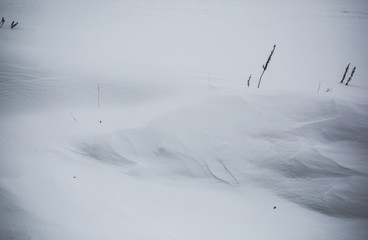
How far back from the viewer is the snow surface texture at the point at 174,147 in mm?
1362

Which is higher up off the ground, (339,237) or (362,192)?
(362,192)

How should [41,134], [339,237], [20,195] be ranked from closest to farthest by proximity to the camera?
[20,195] → [339,237] → [41,134]

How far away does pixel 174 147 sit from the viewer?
2.04m

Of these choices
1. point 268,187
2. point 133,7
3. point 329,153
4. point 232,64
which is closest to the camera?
point 268,187

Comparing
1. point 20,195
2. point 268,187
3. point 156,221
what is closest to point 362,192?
point 268,187

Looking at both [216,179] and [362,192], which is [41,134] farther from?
[362,192]

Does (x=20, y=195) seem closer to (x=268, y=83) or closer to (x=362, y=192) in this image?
(x=362, y=192)

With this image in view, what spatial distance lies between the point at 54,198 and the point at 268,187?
1.52m

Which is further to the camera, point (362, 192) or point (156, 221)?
point (362, 192)

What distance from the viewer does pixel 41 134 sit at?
2.17 metres

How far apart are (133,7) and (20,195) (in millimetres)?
9270

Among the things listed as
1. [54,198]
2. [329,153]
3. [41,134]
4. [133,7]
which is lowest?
[41,134]

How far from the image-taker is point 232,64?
4.42m

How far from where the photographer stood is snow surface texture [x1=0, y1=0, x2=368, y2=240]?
4.47 feet
